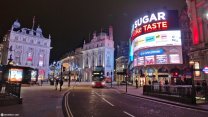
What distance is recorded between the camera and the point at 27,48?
312ft

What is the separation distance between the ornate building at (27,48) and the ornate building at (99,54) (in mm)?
27903

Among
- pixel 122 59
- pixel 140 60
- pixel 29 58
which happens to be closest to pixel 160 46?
pixel 140 60

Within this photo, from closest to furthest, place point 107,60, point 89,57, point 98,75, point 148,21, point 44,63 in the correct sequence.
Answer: point 98,75 → point 148,21 → point 44,63 → point 107,60 → point 89,57

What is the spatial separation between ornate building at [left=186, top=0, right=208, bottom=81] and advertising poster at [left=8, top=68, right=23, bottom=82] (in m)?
37.2

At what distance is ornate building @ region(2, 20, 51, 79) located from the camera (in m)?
90.1

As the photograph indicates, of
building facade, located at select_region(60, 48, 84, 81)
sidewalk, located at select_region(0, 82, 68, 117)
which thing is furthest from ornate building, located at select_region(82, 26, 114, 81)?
sidewalk, located at select_region(0, 82, 68, 117)

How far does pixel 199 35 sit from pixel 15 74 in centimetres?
3926

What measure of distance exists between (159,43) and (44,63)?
2886 inches

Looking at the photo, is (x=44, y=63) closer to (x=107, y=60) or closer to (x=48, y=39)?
(x=48, y=39)

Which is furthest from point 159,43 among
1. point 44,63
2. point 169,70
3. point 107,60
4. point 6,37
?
point 6,37

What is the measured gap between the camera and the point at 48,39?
344ft

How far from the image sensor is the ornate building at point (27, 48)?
3546 inches

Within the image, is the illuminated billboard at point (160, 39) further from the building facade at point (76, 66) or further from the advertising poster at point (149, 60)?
the building facade at point (76, 66)

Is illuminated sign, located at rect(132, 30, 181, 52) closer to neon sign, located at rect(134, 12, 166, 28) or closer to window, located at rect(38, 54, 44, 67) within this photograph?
neon sign, located at rect(134, 12, 166, 28)
